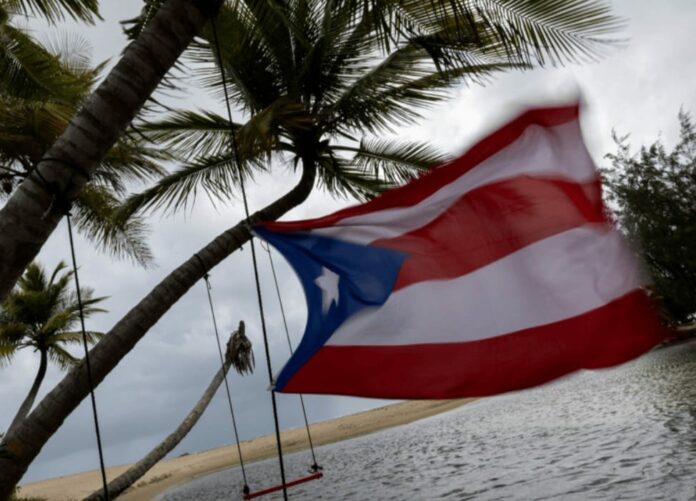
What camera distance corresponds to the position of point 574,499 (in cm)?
714

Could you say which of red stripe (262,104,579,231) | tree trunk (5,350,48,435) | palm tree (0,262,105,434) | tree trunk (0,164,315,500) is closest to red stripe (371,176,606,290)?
red stripe (262,104,579,231)

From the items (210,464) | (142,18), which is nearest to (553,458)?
(142,18)

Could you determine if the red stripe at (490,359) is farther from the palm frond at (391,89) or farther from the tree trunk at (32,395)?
the tree trunk at (32,395)

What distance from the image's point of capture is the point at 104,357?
390cm

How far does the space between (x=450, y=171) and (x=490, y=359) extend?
1111mm

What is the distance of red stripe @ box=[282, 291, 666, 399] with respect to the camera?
3.05 m

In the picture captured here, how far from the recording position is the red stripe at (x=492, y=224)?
3334 millimetres

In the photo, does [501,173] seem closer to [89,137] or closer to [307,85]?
[89,137]

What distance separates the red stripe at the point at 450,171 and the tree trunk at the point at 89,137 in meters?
1.01

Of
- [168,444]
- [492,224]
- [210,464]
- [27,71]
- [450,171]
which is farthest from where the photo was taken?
[210,464]

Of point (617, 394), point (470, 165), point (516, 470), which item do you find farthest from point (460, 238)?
point (617, 394)

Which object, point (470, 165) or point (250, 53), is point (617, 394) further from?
point (470, 165)

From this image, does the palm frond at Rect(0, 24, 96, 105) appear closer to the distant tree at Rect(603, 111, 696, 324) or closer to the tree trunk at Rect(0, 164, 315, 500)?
the tree trunk at Rect(0, 164, 315, 500)

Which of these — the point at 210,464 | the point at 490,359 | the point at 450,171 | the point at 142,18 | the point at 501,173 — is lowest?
the point at 210,464
